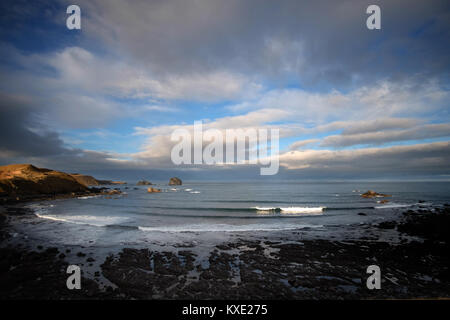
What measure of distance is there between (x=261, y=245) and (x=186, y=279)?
680cm

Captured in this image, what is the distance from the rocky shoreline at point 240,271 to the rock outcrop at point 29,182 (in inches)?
1770

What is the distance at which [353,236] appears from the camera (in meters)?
15.8

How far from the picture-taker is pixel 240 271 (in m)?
9.24

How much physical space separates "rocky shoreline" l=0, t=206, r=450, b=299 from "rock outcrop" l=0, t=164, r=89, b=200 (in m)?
45.0

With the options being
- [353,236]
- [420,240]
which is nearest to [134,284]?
[353,236]

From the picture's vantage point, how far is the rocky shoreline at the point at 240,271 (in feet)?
23.9

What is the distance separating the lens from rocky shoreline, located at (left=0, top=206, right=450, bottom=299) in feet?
23.9

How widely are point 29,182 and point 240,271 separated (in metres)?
64.2

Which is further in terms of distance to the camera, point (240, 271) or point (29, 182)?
point (29, 182)

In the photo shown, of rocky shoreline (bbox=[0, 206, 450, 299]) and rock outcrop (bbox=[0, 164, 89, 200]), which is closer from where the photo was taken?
rocky shoreline (bbox=[0, 206, 450, 299])

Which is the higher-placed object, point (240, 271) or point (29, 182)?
point (29, 182)
